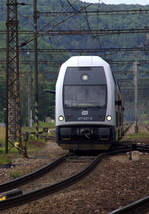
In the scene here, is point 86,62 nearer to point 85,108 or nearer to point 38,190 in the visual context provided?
point 85,108

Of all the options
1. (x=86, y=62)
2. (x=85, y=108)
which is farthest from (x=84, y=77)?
(x=85, y=108)

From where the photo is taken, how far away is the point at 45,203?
7.43 metres

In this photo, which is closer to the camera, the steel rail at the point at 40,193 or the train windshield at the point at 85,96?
the steel rail at the point at 40,193

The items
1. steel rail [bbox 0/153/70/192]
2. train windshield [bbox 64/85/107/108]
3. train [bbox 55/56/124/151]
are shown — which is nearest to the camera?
steel rail [bbox 0/153/70/192]

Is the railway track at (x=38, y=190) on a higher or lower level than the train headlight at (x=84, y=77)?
lower

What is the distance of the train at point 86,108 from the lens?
15.3 metres

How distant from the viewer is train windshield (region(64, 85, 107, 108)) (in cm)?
1552

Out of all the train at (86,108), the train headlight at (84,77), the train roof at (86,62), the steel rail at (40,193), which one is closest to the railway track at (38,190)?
the steel rail at (40,193)

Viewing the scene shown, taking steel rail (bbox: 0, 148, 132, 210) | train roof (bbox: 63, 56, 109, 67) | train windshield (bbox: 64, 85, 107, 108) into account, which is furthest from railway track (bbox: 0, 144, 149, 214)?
train roof (bbox: 63, 56, 109, 67)

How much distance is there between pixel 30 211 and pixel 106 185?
2888 millimetres

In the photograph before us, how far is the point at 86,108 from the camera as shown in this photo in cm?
1543

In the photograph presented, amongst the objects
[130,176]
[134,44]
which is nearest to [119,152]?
[130,176]

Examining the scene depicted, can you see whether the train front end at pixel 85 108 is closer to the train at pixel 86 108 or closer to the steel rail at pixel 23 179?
the train at pixel 86 108

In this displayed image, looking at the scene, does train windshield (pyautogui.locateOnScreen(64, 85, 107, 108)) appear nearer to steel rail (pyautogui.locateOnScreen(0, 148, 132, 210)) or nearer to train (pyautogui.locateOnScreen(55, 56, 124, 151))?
train (pyautogui.locateOnScreen(55, 56, 124, 151))
